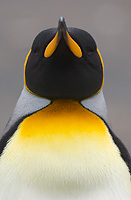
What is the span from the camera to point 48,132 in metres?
1.13

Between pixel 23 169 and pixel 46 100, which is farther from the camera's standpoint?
pixel 46 100

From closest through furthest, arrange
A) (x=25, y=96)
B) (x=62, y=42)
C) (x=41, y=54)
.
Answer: (x=62, y=42), (x=41, y=54), (x=25, y=96)

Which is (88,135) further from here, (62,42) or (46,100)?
(62,42)

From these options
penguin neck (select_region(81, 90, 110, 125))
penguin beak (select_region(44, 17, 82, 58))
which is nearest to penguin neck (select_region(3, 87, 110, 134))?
penguin neck (select_region(81, 90, 110, 125))

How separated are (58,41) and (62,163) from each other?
14.7 inches

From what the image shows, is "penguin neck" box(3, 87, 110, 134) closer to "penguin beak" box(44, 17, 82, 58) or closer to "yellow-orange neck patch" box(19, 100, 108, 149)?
"yellow-orange neck patch" box(19, 100, 108, 149)

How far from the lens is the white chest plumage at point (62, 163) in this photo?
1.09 m

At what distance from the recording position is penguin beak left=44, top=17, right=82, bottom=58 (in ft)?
3.22

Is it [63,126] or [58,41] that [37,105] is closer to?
[63,126]

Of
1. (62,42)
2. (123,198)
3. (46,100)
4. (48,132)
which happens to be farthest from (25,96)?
(123,198)

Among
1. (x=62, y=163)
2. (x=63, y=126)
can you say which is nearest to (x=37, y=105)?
(x=63, y=126)

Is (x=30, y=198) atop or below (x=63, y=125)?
below

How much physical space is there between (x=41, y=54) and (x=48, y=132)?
0.25 m

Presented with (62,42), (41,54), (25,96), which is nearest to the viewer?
(62,42)
